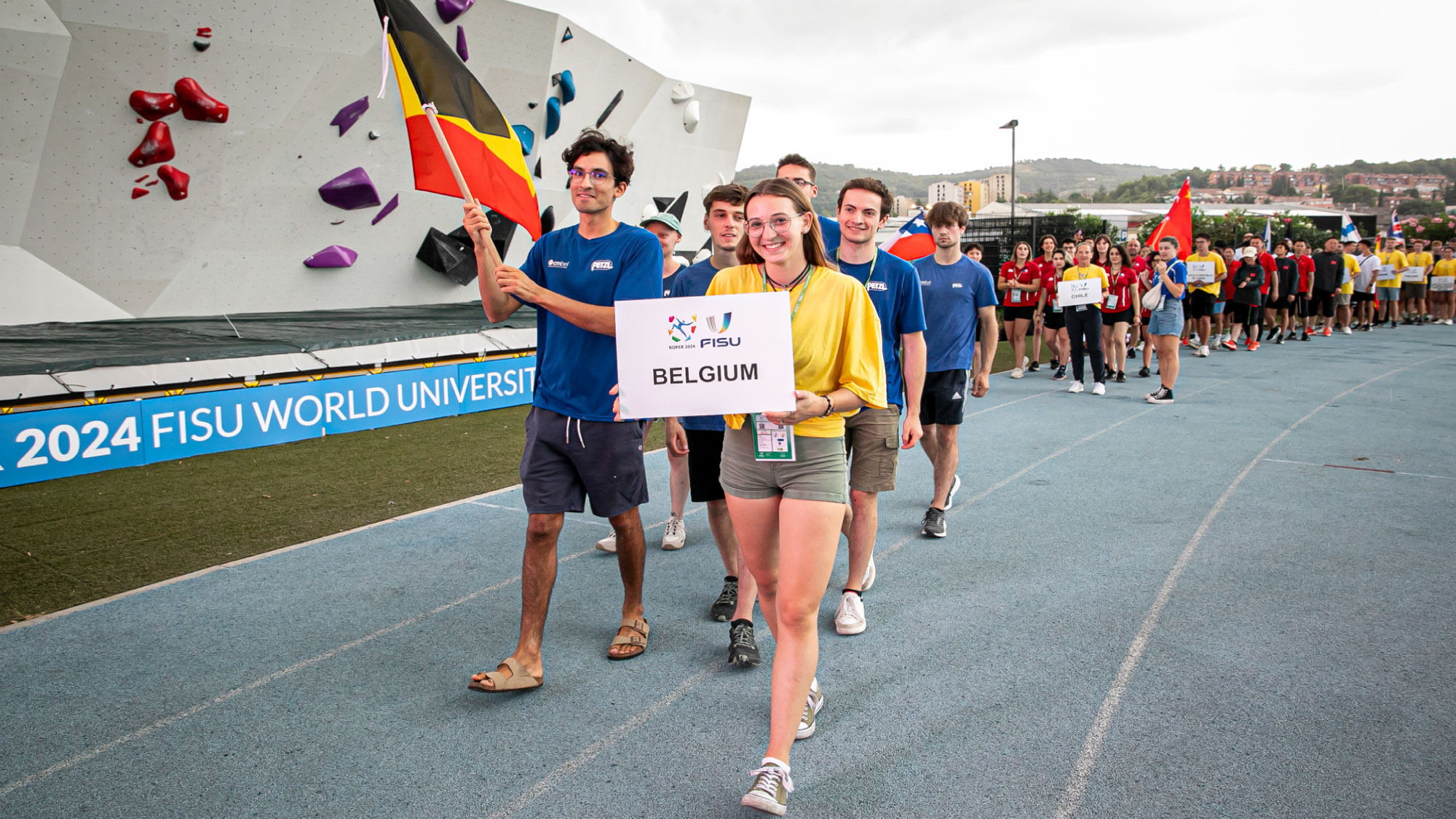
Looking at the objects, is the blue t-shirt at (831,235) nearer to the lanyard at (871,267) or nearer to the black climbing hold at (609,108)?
the lanyard at (871,267)

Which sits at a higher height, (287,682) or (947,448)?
(947,448)

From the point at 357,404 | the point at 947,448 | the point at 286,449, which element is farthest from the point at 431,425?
the point at 947,448

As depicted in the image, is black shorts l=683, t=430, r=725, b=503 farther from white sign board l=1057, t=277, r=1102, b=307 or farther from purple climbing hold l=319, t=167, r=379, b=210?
purple climbing hold l=319, t=167, r=379, b=210

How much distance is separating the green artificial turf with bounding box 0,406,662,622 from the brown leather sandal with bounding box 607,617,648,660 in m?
2.79

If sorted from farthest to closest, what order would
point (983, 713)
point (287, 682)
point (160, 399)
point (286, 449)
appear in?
1. point (286, 449)
2. point (160, 399)
3. point (287, 682)
4. point (983, 713)

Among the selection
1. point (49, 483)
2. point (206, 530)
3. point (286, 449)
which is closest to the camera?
point (206, 530)

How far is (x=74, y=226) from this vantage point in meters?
9.34

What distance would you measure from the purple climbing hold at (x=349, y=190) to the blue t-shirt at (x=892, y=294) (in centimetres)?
959

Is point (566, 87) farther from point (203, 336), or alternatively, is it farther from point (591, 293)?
point (591, 293)

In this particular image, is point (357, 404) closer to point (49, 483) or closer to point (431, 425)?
point (431, 425)

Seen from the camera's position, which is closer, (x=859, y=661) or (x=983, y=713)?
→ (x=983, y=713)

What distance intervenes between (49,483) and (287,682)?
497 centimetres

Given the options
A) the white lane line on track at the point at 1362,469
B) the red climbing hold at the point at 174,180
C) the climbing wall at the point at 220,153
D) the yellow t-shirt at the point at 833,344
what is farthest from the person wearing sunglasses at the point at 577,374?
the red climbing hold at the point at 174,180

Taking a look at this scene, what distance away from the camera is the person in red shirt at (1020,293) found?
45.4 feet
